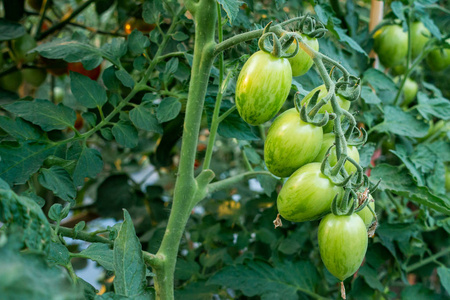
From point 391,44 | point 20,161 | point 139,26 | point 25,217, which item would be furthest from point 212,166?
point 25,217

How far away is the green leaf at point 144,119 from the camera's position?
0.54 meters

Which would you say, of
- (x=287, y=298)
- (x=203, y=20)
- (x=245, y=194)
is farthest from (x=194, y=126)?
(x=245, y=194)

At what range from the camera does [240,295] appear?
73 centimetres

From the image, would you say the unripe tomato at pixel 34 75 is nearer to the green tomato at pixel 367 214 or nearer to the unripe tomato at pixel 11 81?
the unripe tomato at pixel 11 81

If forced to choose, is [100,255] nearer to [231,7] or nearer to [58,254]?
[58,254]

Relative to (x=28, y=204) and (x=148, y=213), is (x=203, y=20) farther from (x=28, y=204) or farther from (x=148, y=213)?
(x=148, y=213)

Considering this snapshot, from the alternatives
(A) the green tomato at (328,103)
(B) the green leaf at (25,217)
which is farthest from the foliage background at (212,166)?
(A) the green tomato at (328,103)

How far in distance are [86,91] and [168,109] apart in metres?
0.11

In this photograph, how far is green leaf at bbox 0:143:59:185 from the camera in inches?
18.6

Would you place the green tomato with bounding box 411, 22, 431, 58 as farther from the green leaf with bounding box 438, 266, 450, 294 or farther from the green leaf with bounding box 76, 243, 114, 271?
the green leaf with bounding box 76, 243, 114, 271

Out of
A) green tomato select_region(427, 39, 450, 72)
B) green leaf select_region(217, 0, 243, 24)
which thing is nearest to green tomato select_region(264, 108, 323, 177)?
green leaf select_region(217, 0, 243, 24)

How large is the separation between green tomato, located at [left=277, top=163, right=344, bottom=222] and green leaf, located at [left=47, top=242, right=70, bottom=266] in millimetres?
203

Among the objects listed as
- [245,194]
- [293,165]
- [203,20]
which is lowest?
[245,194]

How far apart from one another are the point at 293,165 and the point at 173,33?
30 centimetres
